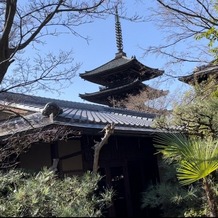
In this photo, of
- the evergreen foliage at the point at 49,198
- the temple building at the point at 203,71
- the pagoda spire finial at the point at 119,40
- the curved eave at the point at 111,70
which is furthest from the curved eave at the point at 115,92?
the evergreen foliage at the point at 49,198

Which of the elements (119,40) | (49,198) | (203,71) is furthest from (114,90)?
(49,198)

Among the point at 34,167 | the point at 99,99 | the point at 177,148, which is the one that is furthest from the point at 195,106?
the point at 99,99

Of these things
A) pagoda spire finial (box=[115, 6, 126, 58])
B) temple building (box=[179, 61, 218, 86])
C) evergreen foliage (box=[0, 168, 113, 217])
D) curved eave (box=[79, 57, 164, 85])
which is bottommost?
evergreen foliage (box=[0, 168, 113, 217])

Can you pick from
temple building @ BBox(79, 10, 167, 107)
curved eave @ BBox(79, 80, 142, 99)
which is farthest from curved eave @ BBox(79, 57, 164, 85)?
curved eave @ BBox(79, 80, 142, 99)

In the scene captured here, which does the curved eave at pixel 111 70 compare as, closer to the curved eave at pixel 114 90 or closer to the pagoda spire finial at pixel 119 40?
the curved eave at pixel 114 90

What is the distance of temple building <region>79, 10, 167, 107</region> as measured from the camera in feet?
76.2

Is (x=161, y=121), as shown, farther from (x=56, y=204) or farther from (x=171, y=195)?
(x=56, y=204)

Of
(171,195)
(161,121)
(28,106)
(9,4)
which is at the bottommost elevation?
(171,195)

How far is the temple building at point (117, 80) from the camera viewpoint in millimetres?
23219

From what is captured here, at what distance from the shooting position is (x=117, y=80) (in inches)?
1008

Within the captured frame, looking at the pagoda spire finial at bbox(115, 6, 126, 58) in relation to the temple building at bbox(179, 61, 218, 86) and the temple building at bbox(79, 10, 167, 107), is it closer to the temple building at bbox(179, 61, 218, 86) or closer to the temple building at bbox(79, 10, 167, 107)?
the temple building at bbox(79, 10, 167, 107)

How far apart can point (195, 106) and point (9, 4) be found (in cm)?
422

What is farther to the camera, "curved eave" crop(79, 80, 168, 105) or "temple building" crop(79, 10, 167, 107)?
"temple building" crop(79, 10, 167, 107)

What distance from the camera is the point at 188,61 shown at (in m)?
8.05
